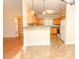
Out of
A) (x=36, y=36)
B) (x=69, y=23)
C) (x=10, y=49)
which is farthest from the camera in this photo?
(x=69, y=23)

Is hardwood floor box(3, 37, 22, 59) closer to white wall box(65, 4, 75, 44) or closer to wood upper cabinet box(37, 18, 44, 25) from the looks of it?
white wall box(65, 4, 75, 44)

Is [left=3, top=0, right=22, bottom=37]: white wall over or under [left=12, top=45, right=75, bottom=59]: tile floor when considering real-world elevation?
over

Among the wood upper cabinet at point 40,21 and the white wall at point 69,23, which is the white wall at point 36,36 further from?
the wood upper cabinet at point 40,21

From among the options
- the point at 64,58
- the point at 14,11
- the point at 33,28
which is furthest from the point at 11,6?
the point at 64,58

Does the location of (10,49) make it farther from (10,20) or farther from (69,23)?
(10,20)

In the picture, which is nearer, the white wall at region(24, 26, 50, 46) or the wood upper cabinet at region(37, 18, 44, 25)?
the white wall at region(24, 26, 50, 46)

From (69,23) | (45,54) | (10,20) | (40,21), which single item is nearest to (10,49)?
(45,54)

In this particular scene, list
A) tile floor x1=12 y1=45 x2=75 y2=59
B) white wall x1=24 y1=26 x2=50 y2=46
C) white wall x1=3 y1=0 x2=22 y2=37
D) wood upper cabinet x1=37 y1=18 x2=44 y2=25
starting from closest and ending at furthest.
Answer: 1. tile floor x1=12 y1=45 x2=75 y2=59
2. white wall x1=24 y1=26 x2=50 y2=46
3. white wall x1=3 y1=0 x2=22 y2=37
4. wood upper cabinet x1=37 y1=18 x2=44 y2=25

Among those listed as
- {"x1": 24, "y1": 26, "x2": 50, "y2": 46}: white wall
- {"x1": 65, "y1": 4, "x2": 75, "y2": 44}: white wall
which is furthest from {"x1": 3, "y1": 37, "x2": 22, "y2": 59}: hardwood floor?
{"x1": 65, "y1": 4, "x2": 75, "y2": 44}: white wall

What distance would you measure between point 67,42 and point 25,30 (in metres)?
2.62

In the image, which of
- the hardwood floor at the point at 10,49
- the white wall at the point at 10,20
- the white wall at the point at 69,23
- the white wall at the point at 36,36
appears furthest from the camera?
the white wall at the point at 10,20

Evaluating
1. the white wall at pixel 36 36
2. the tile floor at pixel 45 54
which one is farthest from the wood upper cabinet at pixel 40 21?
the tile floor at pixel 45 54

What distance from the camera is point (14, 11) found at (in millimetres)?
12406

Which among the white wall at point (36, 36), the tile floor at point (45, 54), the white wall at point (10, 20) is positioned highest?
the white wall at point (10, 20)
